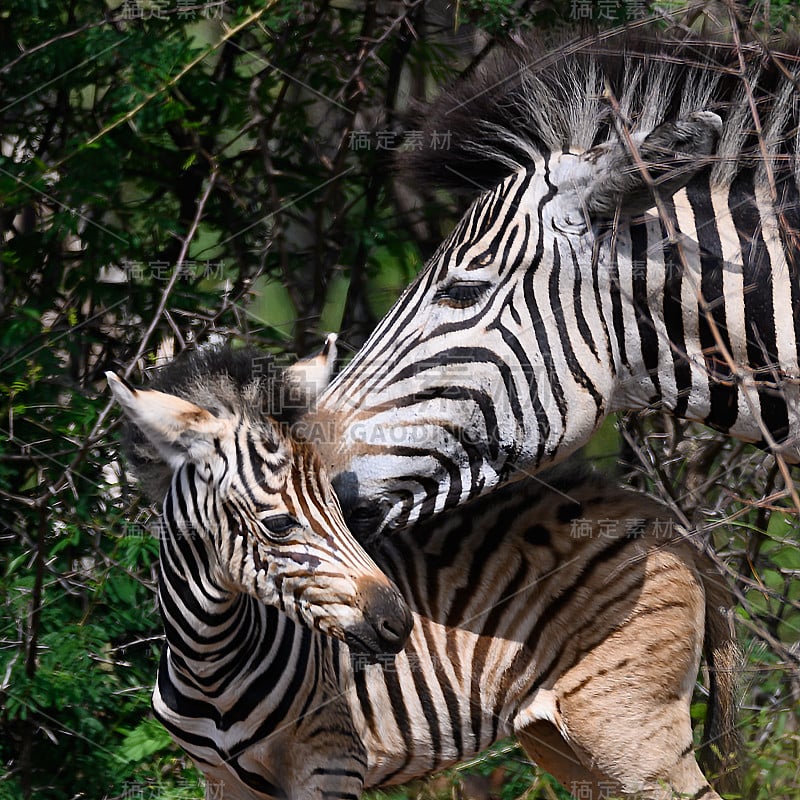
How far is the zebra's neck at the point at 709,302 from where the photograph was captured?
3520mm

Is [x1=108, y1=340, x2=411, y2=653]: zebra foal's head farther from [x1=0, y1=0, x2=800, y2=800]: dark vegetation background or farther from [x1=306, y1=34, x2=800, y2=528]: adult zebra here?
[x1=0, y1=0, x2=800, y2=800]: dark vegetation background

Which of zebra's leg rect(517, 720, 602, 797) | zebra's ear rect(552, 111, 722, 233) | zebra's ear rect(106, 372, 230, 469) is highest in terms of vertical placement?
zebra's ear rect(552, 111, 722, 233)

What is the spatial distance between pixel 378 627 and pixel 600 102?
1808mm

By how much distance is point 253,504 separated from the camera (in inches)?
125

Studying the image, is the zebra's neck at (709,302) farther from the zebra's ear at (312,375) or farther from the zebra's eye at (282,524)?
the zebra's eye at (282,524)

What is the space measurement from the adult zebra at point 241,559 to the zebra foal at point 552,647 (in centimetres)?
28

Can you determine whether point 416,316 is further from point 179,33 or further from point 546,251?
point 179,33

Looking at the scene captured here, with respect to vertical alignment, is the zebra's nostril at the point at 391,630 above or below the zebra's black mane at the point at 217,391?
below

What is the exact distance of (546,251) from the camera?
3.59 meters

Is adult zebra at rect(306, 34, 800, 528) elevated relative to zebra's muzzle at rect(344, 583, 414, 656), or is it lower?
elevated

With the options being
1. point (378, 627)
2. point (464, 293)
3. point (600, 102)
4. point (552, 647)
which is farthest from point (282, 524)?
point (600, 102)

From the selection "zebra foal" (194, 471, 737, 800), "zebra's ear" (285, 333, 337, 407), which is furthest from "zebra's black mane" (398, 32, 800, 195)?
"zebra foal" (194, 471, 737, 800)

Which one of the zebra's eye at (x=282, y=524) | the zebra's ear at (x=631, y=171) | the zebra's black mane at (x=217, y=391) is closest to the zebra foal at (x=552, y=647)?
the zebra's eye at (x=282, y=524)

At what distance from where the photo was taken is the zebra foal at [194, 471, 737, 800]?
3924 mm
